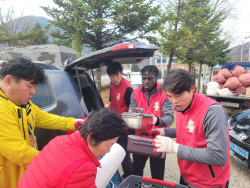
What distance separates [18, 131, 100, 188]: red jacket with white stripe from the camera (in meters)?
0.87

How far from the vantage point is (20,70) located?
121 centimetres

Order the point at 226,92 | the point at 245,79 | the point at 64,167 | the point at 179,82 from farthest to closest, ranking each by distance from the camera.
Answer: the point at 245,79 → the point at 226,92 → the point at 179,82 → the point at 64,167

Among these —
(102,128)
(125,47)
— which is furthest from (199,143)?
(125,47)

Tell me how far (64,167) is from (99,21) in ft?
15.1

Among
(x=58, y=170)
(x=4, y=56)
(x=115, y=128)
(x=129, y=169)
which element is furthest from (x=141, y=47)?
(x=4, y=56)

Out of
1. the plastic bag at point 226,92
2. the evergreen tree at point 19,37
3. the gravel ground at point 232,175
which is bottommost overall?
the gravel ground at point 232,175

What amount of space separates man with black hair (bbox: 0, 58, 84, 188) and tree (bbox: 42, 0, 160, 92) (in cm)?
389

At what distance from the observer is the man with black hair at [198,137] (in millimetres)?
1094

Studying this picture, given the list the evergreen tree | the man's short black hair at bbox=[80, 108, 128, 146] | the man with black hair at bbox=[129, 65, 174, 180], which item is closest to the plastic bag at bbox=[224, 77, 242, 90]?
the man with black hair at bbox=[129, 65, 174, 180]

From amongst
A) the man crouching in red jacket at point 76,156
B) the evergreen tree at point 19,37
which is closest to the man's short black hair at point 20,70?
the man crouching in red jacket at point 76,156

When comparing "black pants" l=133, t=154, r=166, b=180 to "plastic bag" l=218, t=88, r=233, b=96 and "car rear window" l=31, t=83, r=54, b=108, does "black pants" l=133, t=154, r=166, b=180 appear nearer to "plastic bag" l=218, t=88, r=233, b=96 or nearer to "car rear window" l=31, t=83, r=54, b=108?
"car rear window" l=31, t=83, r=54, b=108

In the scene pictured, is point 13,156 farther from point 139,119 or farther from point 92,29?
point 92,29

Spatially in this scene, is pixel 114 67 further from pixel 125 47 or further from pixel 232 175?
pixel 232 175

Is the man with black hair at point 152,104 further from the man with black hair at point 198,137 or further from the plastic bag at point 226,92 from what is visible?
the plastic bag at point 226,92
